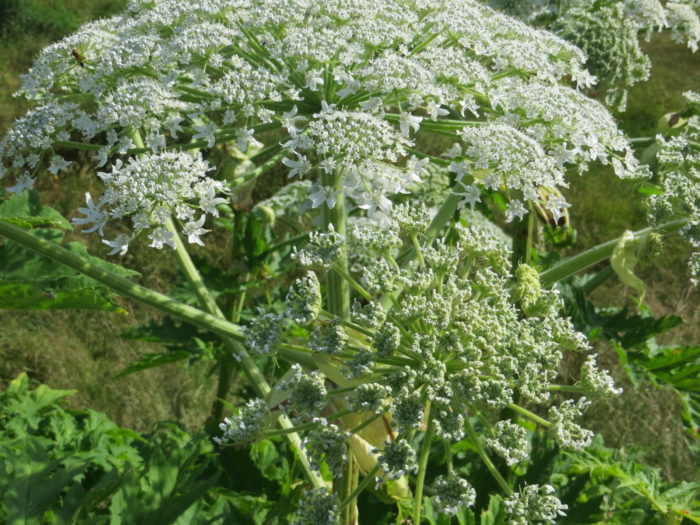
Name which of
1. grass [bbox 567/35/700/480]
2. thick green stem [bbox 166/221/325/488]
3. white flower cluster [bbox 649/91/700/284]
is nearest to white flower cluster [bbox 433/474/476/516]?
thick green stem [bbox 166/221/325/488]

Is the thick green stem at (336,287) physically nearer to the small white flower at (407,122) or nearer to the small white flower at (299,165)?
the small white flower at (299,165)

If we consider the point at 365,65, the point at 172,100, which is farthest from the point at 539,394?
the point at 172,100

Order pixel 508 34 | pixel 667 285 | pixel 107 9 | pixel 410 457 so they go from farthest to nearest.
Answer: pixel 107 9 < pixel 667 285 < pixel 508 34 < pixel 410 457

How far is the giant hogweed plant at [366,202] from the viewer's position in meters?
1.74

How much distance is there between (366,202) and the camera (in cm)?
231

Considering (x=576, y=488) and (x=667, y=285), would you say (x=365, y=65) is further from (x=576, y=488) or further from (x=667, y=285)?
(x=667, y=285)

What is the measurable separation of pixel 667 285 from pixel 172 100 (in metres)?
7.16

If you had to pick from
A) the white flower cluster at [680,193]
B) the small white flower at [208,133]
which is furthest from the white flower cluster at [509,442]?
the small white flower at [208,133]

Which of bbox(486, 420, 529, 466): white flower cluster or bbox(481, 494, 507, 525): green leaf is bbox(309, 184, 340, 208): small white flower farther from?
bbox(481, 494, 507, 525): green leaf

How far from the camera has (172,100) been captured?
2389mm

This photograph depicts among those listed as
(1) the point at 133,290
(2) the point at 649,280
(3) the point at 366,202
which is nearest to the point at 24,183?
(1) the point at 133,290

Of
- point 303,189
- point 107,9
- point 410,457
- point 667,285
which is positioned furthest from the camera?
point 107,9

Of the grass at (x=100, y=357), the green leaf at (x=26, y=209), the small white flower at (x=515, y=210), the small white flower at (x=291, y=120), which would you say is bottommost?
the grass at (x=100, y=357)

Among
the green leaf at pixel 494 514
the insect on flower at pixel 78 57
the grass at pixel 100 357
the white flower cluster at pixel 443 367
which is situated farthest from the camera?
the grass at pixel 100 357
